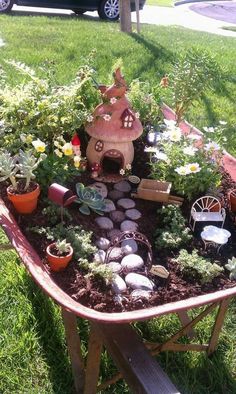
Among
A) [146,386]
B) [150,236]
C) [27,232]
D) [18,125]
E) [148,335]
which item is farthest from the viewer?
[148,335]

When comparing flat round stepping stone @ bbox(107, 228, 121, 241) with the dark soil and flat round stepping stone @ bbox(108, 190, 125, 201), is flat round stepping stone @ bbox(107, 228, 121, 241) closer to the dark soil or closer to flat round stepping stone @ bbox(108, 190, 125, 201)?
the dark soil

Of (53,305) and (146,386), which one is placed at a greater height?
(146,386)

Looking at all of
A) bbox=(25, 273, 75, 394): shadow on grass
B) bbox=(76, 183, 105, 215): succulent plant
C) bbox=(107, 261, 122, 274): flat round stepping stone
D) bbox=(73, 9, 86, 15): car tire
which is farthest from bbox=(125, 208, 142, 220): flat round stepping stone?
bbox=(73, 9, 86, 15): car tire

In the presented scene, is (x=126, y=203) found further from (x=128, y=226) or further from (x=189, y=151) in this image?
(x=189, y=151)

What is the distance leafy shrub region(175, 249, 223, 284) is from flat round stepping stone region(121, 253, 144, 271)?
4.9 inches

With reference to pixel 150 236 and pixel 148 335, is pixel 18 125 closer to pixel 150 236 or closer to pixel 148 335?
pixel 150 236

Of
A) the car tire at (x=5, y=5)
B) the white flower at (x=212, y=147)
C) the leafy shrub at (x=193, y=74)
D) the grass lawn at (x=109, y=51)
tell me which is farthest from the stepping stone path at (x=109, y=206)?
the car tire at (x=5, y=5)

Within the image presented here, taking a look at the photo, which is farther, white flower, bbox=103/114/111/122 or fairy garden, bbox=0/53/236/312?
white flower, bbox=103/114/111/122

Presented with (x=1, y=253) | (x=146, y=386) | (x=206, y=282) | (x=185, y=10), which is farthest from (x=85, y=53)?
(x=185, y=10)

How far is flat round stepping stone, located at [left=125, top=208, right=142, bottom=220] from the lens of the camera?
186 centimetres

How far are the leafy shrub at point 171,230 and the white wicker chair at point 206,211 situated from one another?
5 centimetres

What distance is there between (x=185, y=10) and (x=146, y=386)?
14324 mm

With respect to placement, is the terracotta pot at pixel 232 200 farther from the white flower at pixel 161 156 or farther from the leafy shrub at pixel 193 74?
the leafy shrub at pixel 193 74

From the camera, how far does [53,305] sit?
211cm
